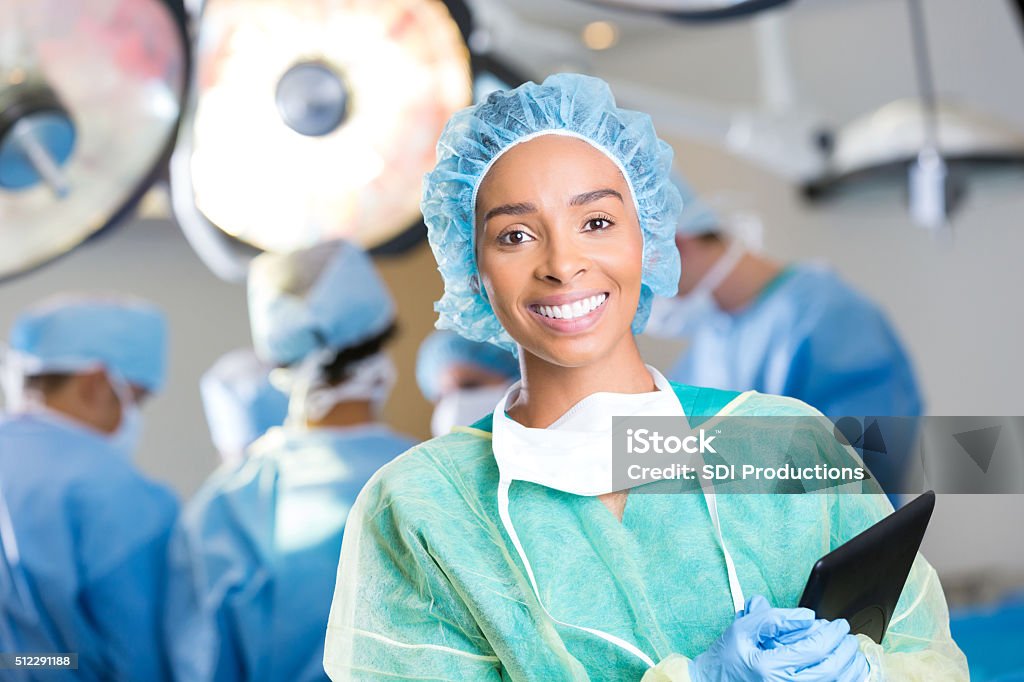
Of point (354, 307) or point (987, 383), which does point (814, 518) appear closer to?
point (354, 307)

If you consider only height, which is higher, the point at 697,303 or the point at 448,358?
the point at 697,303

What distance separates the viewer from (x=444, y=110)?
207 centimetres

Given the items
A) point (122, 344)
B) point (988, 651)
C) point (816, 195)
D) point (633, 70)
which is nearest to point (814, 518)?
point (988, 651)

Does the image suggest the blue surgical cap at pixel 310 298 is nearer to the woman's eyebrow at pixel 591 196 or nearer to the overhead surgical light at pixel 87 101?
the overhead surgical light at pixel 87 101

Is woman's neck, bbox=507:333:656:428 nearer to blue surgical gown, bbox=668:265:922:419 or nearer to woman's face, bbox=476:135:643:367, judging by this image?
woman's face, bbox=476:135:643:367

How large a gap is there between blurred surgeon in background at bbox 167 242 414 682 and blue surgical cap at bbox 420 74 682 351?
1058mm

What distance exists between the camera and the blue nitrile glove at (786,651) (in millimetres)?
926

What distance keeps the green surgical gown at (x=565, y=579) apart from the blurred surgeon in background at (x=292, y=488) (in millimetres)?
1090

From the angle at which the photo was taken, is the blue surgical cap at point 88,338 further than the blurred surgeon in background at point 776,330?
No

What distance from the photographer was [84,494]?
2.14 metres

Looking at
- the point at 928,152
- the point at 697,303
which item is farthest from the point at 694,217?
the point at 928,152

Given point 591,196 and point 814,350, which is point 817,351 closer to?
point 814,350

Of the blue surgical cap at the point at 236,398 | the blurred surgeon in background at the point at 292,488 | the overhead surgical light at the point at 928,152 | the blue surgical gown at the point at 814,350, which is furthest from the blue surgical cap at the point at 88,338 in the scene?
the overhead surgical light at the point at 928,152

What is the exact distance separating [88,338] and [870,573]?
70.5 inches
